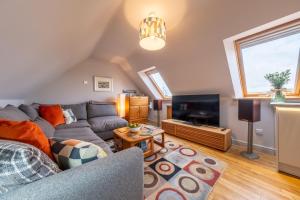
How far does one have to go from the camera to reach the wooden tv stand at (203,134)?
245cm

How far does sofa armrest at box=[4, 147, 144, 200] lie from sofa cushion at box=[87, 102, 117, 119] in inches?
116

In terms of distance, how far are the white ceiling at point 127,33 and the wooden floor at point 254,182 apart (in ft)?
4.60

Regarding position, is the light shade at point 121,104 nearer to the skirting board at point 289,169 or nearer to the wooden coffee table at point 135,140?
the wooden coffee table at point 135,140

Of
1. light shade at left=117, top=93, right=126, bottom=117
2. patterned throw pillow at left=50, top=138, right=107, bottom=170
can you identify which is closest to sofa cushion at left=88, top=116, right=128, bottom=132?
light shade at left=117, top=93, right=126, bottom=117

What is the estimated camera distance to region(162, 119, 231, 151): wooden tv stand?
2.45m

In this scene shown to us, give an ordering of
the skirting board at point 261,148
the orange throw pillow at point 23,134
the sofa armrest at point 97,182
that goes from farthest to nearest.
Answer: the skirting board at point 261,148 < the orange throw pillow at point 23,134 < the sofa armrest at point 97,182

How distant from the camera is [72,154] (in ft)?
2.55

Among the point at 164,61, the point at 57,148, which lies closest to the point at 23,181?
the point at 57,148

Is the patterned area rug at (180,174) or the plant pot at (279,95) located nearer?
the patterned area rug at (180,174)

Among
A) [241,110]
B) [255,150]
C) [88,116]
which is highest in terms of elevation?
[241,110]

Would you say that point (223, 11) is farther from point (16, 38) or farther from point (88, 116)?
point (88, 116)

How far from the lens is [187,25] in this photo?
2.08m

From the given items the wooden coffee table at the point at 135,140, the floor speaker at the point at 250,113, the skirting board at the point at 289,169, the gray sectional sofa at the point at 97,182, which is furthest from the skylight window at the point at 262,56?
the gray sectional sofa at the point at 97,182

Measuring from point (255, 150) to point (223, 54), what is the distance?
1908 millimetres
